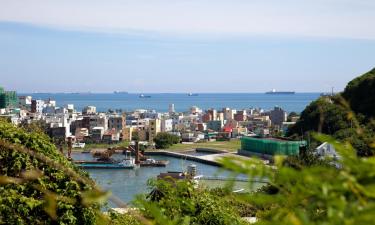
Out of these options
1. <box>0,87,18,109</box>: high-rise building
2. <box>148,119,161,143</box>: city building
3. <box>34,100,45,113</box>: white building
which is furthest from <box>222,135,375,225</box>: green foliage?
<box>34,100,45,113</box>: white building

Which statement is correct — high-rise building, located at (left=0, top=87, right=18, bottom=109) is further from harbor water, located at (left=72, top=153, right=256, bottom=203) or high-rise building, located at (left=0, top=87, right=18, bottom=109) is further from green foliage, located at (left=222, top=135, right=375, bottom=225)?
green foliage, located at (left=222, top=135, right=375, bottom=225)

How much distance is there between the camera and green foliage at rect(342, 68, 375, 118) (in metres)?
26.1

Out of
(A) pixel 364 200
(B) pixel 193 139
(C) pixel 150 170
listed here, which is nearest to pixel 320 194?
(A) pixel 364 200

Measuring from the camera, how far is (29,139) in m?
4.54

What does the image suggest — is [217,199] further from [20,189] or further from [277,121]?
[277,121]

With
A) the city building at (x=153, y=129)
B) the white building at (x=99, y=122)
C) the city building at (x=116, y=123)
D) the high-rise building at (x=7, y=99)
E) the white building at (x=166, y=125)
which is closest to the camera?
the city building at (x=153, y=129)

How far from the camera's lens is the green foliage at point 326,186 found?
0.62 meters

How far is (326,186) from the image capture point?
2.14 ft

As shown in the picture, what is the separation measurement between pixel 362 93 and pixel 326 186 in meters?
28.0

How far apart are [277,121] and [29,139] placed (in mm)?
58277

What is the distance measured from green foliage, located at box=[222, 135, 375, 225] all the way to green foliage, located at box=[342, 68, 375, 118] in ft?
83.0

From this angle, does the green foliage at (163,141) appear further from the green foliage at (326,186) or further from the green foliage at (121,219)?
the green foliage at (326,186)

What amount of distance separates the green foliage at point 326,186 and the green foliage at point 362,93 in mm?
25293

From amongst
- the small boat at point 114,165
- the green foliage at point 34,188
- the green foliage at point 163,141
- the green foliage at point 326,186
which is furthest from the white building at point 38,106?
the green foliage at point 326,186
